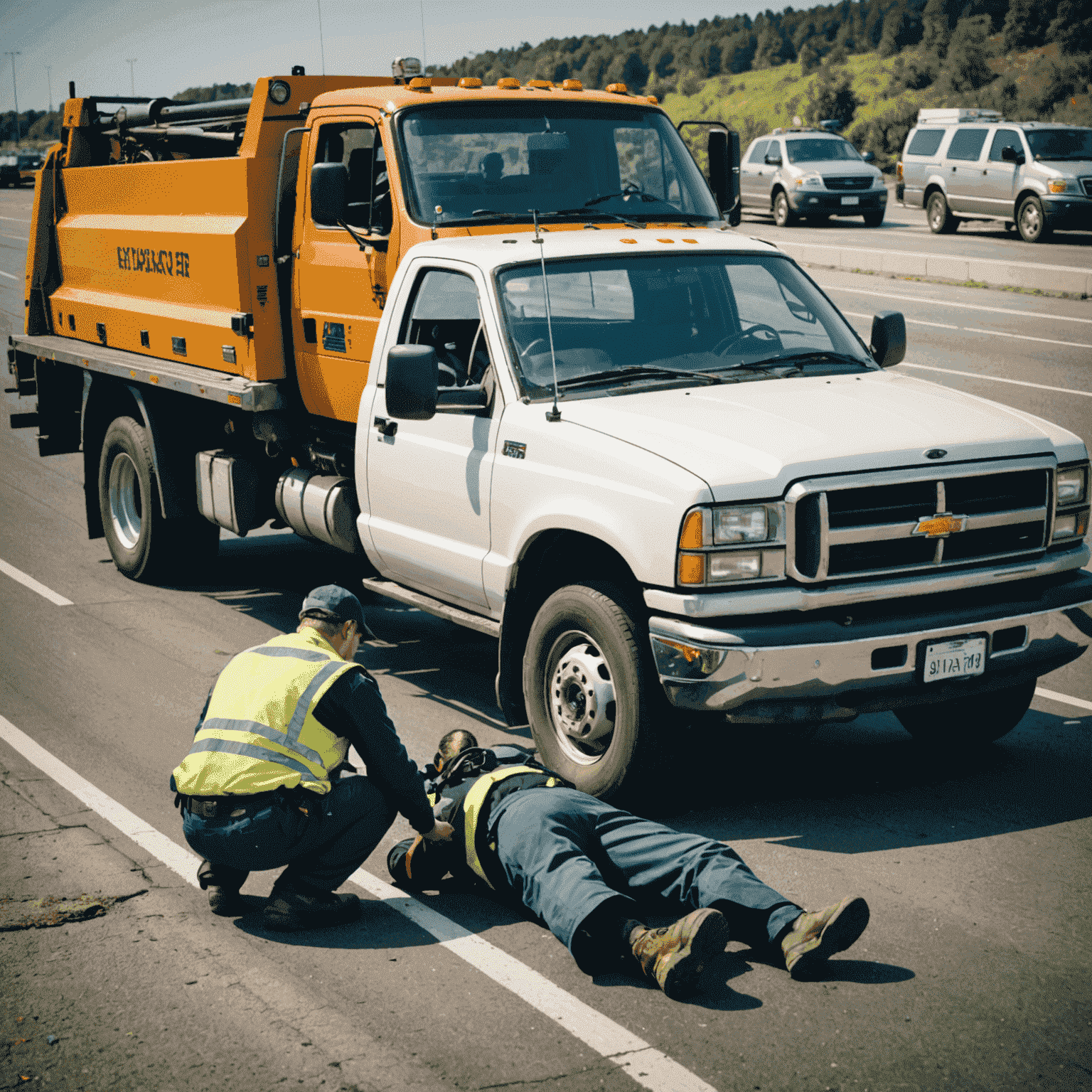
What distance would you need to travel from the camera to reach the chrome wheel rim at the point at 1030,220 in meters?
26.3

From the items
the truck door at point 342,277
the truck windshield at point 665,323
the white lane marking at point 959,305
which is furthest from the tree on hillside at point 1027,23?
the truck windshield at point 665,323

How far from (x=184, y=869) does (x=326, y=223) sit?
3682 mm

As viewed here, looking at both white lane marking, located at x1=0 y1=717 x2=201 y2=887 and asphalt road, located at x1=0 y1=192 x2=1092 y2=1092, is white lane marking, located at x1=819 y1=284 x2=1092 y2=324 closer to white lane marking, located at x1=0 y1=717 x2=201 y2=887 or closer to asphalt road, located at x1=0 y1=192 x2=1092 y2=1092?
asphalt road, located at x1=0 y1=192 x2=1092 y2=1092

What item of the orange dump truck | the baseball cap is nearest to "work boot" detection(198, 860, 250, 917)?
the baseball cap

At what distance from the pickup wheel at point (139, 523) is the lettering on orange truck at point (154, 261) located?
3.48 feet

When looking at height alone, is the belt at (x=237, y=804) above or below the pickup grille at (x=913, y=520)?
below

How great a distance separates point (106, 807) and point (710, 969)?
2.75 meters

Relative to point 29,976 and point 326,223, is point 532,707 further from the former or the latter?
point 326,223

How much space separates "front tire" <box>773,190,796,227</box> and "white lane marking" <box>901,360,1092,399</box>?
47.5 feet

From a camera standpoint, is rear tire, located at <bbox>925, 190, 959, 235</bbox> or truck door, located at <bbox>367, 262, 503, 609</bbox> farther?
rear tire, located at <bbox>925, 190, 959, 235</bbox>

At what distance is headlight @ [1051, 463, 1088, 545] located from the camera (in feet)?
18.5

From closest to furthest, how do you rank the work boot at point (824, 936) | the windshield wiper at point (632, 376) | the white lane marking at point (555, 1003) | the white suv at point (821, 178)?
the white lane marking at point (555, 1003)
the work boot at point (824, 936)
the windshield wiper at point (632, 376)
the white suv at point (821, 178)

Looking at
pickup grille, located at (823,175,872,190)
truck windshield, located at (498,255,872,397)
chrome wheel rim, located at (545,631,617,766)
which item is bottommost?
chrome wheel rim, located at (545,631,617,766)

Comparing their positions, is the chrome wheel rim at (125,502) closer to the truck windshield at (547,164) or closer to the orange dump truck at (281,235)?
the orange dump truck at (281,235)
